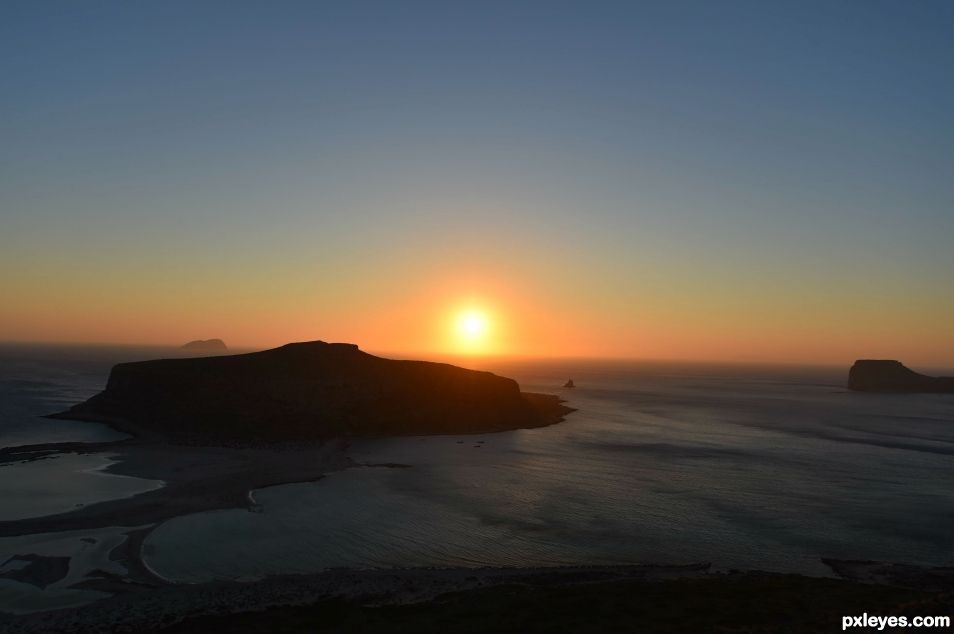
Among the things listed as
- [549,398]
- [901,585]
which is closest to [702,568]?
[901,585]

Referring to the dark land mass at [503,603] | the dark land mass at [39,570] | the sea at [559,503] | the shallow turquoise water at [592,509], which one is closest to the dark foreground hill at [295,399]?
the sea at [559,503]

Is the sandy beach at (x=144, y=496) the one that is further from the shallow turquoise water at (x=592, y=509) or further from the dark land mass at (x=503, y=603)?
the dark land mass at (x=503, y=603)

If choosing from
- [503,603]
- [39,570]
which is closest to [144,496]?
[39,570]

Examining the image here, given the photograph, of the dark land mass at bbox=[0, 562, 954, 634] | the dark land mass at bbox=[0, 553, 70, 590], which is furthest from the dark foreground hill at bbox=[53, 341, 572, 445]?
the dark land mass at bbox=[0, 562, 954, 634]

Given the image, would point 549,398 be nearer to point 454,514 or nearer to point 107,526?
point 454,514

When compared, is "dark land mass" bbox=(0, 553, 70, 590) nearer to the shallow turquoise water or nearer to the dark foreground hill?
the shallow turquoise water

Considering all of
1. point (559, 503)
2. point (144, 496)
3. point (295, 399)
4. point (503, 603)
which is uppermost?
point (295, 399)

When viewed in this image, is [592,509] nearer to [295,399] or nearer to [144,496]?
[144,496]
